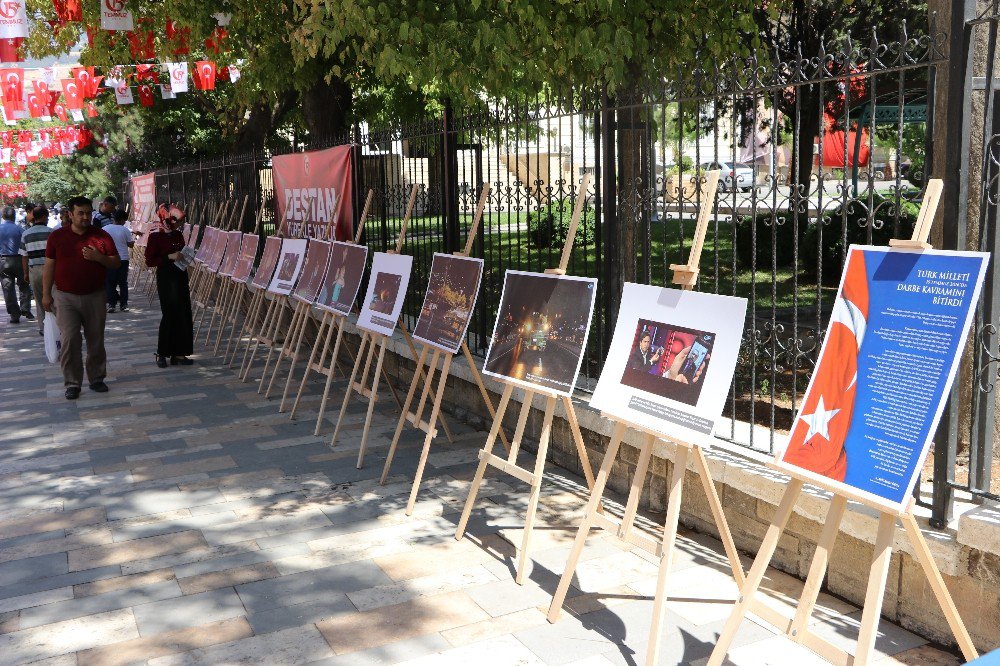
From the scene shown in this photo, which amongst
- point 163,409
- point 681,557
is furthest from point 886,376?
point 163,409

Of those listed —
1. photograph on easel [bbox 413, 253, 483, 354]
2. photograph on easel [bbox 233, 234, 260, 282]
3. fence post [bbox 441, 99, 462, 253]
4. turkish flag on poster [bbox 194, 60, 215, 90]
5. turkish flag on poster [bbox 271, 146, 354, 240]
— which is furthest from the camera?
turkish flag on poster [bbox 194, 60, 215, 90]

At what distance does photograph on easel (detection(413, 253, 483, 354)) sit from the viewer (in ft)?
19.9

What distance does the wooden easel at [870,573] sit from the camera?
3039mm

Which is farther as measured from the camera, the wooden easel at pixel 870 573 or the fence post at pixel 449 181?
the fence post at pixel 449 181

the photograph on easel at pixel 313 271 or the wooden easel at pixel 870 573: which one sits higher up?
the photograph on easel at pixel 313 271

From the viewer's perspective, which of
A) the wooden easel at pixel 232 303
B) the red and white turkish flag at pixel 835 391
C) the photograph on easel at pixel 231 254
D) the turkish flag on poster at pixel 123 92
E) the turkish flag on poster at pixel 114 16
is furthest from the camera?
the turkish flag on poster at pixel 123 92

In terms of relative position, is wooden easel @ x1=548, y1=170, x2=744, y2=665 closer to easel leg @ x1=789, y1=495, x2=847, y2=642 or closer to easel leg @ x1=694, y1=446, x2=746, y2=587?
easel leg @ x1=694, y1=446, x2=746, y2=587

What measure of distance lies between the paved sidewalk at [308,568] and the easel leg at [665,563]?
1.00 feet

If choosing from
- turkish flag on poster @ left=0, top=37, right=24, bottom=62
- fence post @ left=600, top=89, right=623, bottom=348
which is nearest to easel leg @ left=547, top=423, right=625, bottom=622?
fence post @ left=600, top=89, right=623, bottom=348

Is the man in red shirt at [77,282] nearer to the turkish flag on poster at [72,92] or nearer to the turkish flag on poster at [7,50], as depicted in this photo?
the turkish flag on poster at [7,50]

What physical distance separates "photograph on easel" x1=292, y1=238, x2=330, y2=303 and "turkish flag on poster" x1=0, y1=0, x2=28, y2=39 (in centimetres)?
530

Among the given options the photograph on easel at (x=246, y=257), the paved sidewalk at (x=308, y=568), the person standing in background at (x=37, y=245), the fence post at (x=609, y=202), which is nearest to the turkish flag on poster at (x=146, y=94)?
the person standing in background at (x=37, y=245)

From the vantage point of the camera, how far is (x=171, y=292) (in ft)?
36.2

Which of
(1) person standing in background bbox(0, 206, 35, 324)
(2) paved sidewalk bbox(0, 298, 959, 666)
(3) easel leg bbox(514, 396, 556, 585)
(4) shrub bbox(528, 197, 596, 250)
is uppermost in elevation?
(4) shrub bbox(528, 197, 596, 250)
